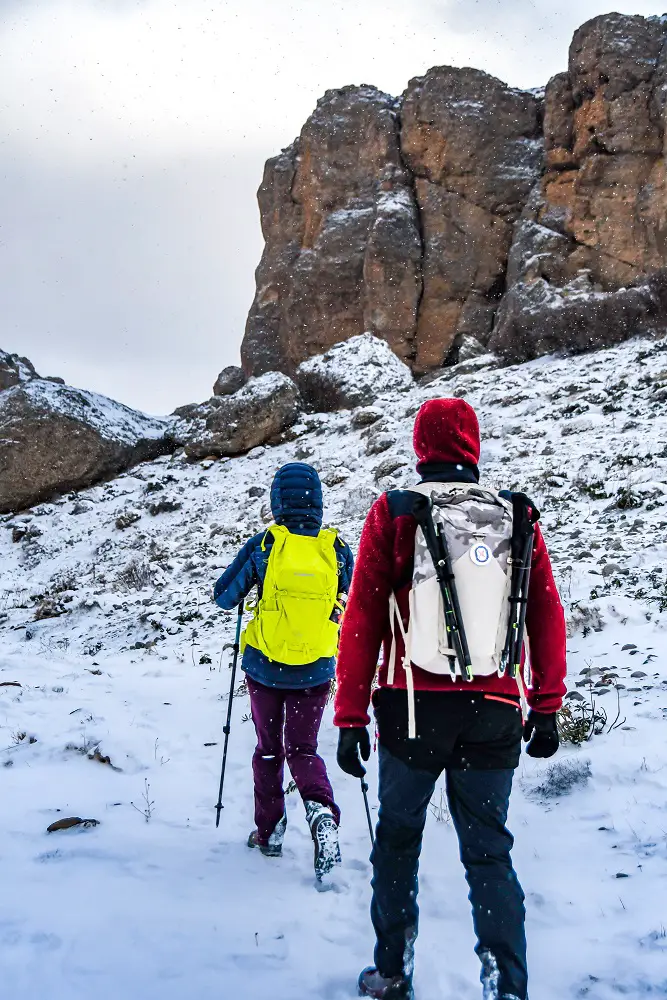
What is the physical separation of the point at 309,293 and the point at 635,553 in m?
30.3

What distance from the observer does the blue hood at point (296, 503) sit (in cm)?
360

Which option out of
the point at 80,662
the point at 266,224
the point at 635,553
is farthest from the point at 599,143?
the point at 80,662

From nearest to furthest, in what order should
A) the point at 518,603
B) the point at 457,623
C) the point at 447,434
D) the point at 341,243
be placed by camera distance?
1. the point at 457,623
2. the point at 518,603
3. the point at 447,434
4. the point at 341,243

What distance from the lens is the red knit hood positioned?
2.56 meters

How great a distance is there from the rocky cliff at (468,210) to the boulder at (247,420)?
8613mm

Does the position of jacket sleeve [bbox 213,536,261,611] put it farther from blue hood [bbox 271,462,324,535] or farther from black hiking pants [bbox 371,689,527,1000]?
black hiking pants [bbox 371,689,527,1000]

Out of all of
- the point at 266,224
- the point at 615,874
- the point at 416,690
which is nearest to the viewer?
the point at 416,690

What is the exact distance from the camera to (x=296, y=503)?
3602 mm

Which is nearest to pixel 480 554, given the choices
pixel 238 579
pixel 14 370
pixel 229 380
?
pixel 238 579

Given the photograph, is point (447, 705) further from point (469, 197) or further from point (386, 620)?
point (469, 197)

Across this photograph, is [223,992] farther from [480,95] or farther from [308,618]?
[480,95]

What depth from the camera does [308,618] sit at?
3490 millimetres

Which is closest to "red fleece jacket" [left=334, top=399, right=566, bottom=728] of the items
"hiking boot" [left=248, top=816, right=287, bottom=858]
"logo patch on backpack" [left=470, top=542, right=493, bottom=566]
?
"logo patch on backpack" [left=470, top=542, right=493, bottom=566]

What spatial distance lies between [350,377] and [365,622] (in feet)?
70.8
